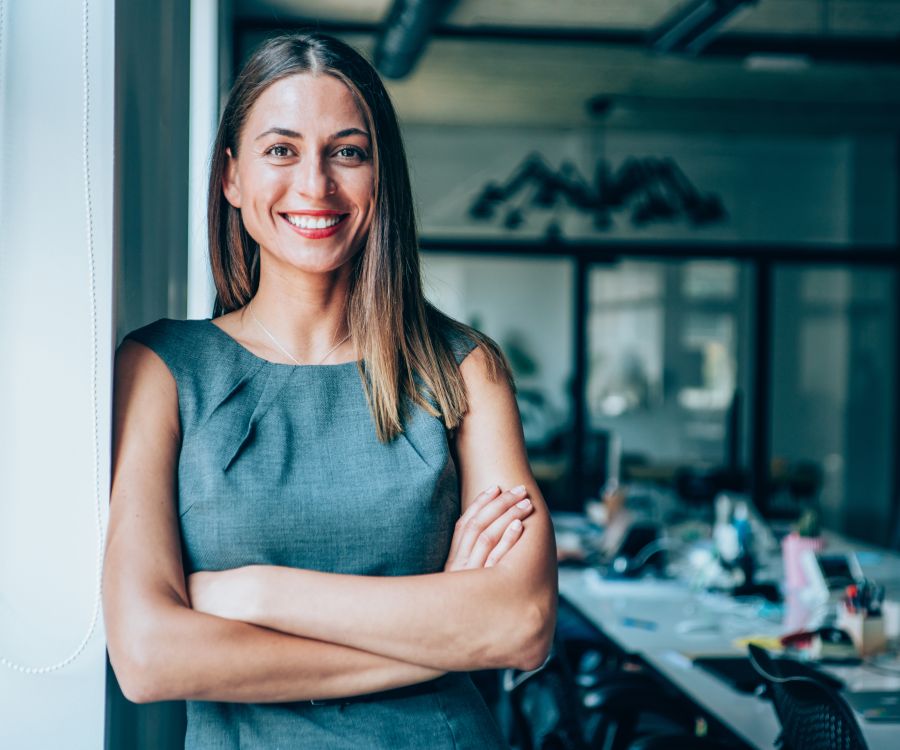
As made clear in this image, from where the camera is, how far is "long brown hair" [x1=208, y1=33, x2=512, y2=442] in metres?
1.56

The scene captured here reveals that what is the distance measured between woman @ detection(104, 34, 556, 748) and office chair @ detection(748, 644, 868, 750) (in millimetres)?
649

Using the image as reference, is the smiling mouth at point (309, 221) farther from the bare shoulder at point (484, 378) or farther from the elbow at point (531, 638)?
the elbow at point (531, 638)

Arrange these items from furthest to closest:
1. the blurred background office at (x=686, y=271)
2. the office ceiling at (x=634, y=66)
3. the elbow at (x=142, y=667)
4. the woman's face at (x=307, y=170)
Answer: the blurred background office at (x=686, y=271)
the office ceiling at (x=634, y=66)
the woman's face at (x=307, y=170)
the elbow at (x=142, y=667)

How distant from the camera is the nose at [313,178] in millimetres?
1511

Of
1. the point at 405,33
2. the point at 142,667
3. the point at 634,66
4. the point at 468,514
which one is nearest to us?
the point at 142,667

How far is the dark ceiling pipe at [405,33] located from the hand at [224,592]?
370 cm

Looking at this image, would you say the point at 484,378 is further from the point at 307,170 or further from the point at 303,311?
the point at 307,170

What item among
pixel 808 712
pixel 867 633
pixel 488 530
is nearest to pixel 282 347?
pixel 488 530

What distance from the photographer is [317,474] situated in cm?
148

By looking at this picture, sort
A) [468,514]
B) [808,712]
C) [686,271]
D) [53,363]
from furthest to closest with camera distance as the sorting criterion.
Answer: [686,271], [808,712], [468,514], [53,363]

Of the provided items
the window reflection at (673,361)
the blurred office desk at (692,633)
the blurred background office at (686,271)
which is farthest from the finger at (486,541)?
the window reflection at (673,361)

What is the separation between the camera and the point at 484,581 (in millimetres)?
1458

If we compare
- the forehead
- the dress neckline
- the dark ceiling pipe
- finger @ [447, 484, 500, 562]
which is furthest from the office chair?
the dark ceiling pipe

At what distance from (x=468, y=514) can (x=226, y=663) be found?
41 cm
